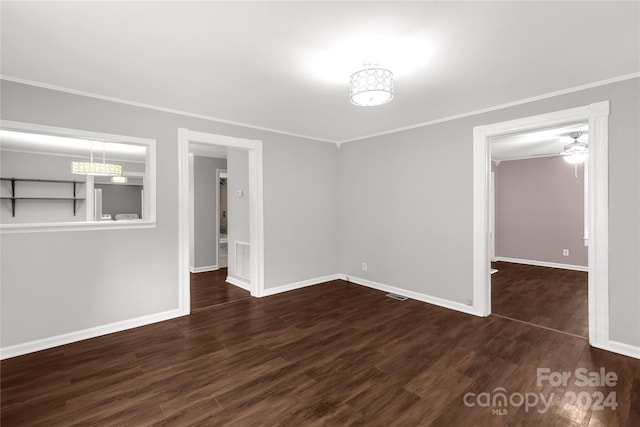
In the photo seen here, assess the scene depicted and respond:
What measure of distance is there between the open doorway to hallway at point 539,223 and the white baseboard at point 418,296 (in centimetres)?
47

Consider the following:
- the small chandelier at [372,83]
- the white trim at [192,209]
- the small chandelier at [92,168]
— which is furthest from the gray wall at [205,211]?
the small chandelier at [372,83]

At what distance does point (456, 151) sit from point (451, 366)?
2593mm

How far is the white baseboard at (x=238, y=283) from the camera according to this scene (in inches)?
195

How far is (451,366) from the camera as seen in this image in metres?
2.54

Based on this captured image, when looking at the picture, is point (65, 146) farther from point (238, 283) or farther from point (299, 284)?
point (299, 284)

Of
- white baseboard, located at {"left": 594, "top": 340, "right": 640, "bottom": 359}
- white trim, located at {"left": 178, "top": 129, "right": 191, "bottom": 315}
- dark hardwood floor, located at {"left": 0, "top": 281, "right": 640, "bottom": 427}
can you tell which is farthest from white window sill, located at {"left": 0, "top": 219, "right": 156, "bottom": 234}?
white baseboard, located at {"left": 594, "top": 340, "right": 640, "bottom": 359}

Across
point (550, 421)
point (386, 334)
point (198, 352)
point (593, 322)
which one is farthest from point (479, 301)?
point (198, 352)

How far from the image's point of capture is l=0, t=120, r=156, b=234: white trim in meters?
2.75

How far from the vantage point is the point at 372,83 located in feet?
7.36

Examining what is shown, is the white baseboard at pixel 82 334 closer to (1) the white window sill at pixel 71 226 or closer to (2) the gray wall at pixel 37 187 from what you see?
(1) the white window sill at pixel 71 226

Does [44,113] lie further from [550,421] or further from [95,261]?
[550,421]

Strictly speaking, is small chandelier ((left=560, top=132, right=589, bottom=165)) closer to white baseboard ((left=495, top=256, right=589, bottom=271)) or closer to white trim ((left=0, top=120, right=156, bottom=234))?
white baseboard ((left=495, top=256, right=589, bottom=271))

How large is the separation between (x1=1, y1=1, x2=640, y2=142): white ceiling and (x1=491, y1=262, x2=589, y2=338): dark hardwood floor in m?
2.58

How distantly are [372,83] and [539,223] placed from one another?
661 centimetres
